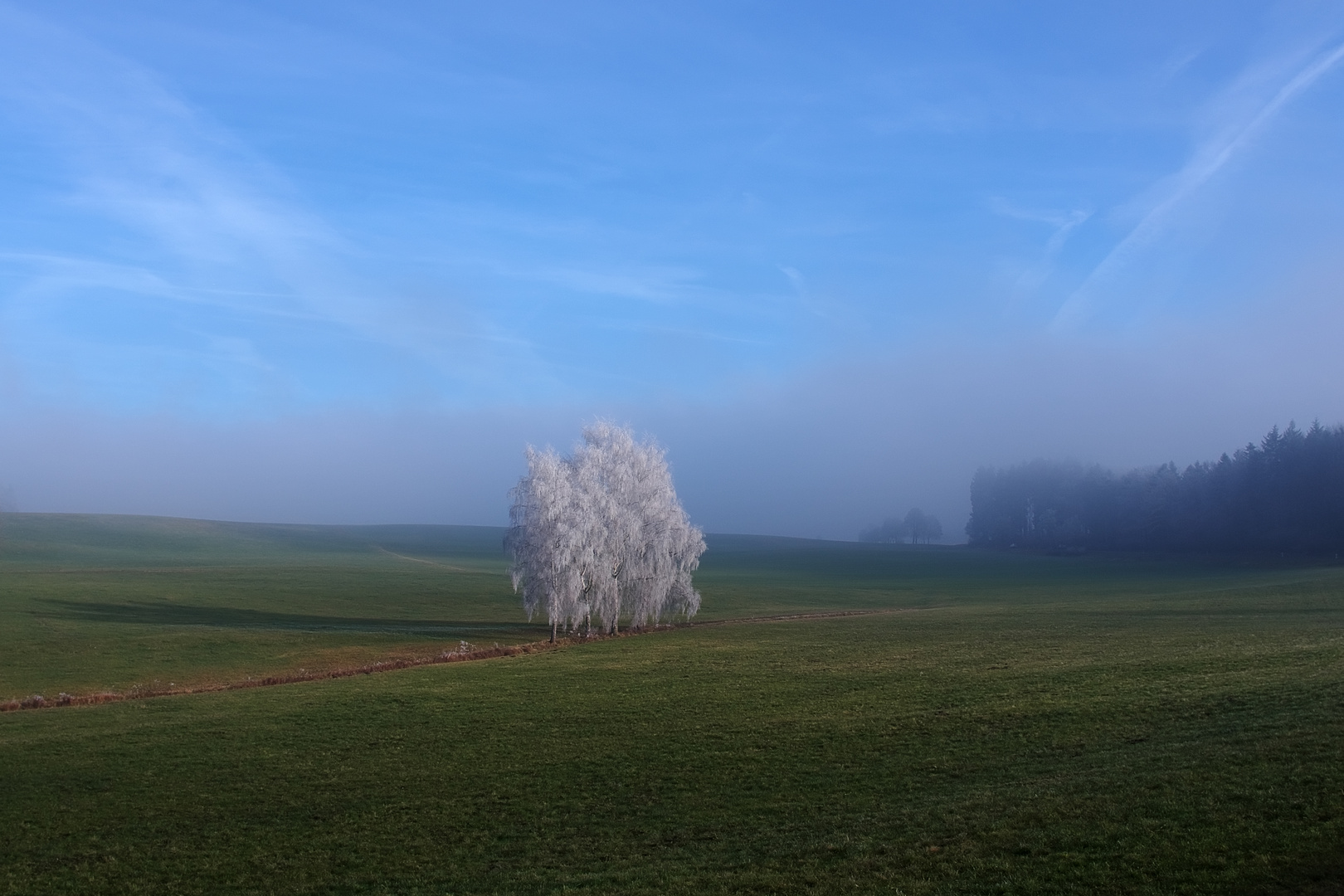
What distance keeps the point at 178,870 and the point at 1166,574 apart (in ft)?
352

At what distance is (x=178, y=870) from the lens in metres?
17.1

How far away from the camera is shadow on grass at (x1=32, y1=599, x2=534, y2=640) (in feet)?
185

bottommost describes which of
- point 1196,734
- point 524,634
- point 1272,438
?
point 524,634

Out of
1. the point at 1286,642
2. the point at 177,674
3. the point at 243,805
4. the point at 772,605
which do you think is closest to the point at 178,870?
the point at 243,805

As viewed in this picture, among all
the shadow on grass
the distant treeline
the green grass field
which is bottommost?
the shadow on grass

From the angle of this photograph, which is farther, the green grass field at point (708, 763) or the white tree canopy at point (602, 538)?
the white tree canopy at point (602, 538)

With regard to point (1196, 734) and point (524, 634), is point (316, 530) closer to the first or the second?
point (524, 634)

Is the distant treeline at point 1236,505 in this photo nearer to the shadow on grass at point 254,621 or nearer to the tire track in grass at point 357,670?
the tire track in grass at point 357,670

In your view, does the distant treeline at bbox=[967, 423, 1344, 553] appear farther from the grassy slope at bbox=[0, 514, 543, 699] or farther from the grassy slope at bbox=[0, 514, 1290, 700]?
the grassy slope at bbox=[0, 514, 543, 699]

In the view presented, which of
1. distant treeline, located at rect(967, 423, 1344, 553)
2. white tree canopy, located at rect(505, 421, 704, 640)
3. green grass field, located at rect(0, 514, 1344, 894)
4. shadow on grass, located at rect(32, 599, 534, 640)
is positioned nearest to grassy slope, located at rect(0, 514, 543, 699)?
shadow on grass, located at rect(32, 599, 534, 640)

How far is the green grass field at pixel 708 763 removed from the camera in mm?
14977

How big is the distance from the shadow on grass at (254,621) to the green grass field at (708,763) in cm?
356

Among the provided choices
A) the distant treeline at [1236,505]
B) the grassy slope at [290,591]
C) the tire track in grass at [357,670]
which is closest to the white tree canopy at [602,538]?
the tire track in grass at [357,670]

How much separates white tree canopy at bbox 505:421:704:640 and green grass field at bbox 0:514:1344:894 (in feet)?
19.8
